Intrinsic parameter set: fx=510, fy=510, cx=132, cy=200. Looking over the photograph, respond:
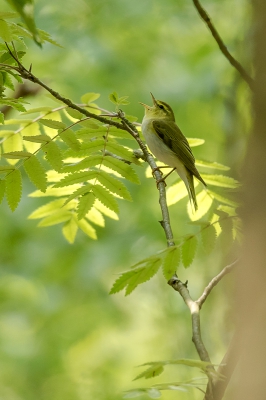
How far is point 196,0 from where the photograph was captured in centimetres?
252

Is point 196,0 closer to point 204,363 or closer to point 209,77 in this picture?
point 204,363

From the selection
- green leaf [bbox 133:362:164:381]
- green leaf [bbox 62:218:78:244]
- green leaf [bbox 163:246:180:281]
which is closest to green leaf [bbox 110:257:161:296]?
green leaf [bbox 163:246:180:281]

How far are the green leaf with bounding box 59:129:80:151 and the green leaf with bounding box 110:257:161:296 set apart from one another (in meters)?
0.88

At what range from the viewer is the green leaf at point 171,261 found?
197 cm

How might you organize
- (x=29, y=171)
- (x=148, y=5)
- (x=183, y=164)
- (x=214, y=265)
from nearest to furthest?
(x=29, y=171) → (x=183, y=164) → (x=214, y=265) → (x=148, y=5)

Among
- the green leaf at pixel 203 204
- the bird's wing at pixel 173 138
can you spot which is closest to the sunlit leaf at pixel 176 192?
the green leaf at pixel 203 204

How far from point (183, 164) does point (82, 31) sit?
4.75m

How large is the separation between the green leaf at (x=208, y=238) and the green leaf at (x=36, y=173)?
0.82m

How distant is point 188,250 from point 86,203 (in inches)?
29.1

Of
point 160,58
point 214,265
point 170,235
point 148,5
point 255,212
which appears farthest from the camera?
point 160,58

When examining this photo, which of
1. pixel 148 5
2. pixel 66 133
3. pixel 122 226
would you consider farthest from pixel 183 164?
pixel 148 5

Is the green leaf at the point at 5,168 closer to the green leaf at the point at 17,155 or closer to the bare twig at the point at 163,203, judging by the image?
the green leaf at the point at 17,155

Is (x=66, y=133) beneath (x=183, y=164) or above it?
beneath

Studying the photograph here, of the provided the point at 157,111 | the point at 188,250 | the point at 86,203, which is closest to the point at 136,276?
the point at 188,250
